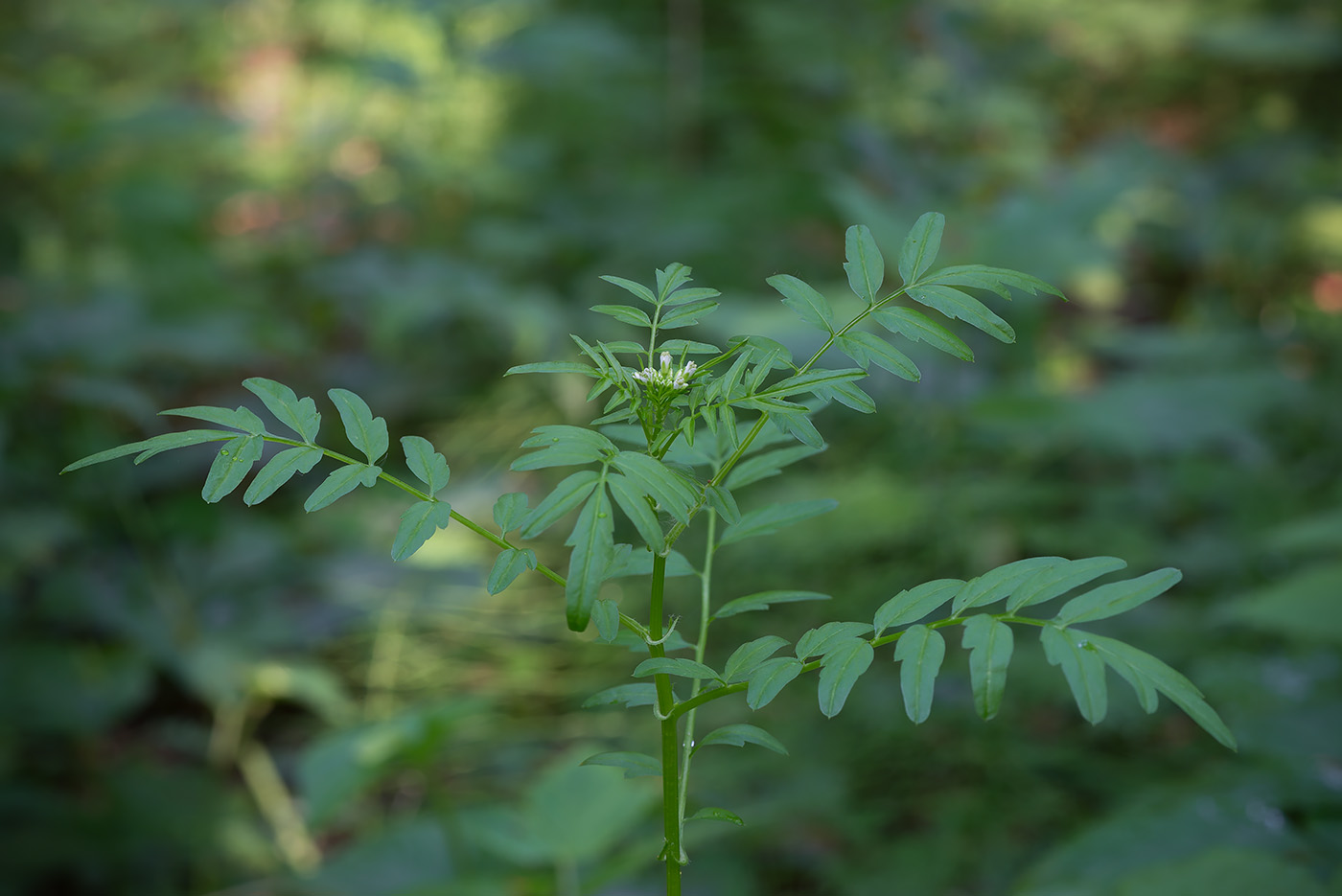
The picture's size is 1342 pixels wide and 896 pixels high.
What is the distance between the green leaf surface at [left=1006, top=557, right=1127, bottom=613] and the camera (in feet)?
1.53

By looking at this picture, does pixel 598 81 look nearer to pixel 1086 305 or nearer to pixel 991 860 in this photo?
pixel 1086 305

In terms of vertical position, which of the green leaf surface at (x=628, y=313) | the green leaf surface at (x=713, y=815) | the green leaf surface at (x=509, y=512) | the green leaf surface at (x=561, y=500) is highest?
the green leaf surface at (x=628, y=313)

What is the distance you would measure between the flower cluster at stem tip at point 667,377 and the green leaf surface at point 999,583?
0.17 metres

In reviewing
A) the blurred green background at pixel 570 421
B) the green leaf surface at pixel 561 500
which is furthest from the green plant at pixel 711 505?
the blurred green background at pixel 570 421

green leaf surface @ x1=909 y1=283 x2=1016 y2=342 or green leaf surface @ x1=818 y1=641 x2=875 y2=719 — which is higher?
green leaf surface @ x1=909 y1=283 x2=1016 y2=342

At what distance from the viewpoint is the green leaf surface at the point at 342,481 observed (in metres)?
0.47

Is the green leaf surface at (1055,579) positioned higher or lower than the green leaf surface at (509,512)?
lower

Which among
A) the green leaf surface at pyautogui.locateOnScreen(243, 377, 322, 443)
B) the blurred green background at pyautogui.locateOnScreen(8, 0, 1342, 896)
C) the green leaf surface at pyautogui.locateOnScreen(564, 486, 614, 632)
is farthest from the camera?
the blurred green background at pyautogui.locateOnScreen(8, 0, 1342, 896)

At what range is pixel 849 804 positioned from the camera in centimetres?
162

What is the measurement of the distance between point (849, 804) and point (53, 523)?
1494 mm

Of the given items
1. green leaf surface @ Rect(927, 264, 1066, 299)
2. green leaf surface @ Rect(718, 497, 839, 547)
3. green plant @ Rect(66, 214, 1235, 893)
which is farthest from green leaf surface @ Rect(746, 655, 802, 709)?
green leaf surface @ Rect(927, 264, 1066, 299)

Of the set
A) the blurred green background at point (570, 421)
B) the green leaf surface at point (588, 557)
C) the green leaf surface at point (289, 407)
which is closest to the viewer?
the green leaf surface at point (588, 557)

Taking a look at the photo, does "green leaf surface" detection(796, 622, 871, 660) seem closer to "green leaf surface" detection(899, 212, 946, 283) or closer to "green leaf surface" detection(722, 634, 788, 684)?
"green leaf surface" detection(722, 634, 788, 684)

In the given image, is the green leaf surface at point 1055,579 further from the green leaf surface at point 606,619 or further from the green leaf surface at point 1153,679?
the green leaf surface at point 606,619
